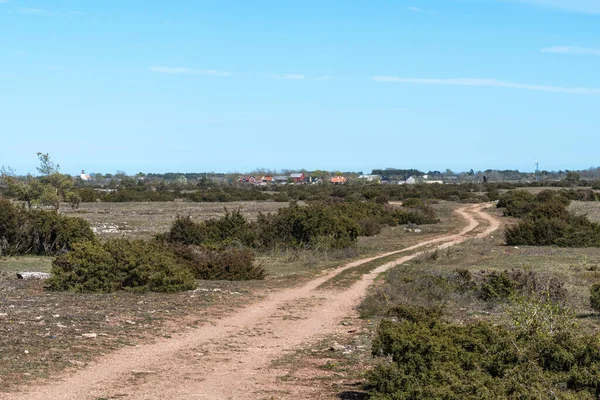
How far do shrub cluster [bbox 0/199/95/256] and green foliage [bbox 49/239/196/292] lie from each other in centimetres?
754

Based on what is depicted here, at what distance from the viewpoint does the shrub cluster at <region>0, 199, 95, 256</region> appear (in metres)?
24.1

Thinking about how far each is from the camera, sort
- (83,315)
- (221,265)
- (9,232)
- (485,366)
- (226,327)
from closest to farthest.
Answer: (485,366) < (83,315) < (226,327) < (221,265) < (9,232)

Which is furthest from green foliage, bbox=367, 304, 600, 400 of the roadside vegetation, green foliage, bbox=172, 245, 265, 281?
green foliage, bbox=172, 245, 265, 281

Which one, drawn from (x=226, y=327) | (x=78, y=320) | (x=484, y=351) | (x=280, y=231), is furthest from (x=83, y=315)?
(x=280, y=231)

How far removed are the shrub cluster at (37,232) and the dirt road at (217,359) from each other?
33.5 feet

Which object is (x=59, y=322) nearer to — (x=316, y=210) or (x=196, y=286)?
(x=196, y=286)

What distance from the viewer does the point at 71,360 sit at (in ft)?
31.2

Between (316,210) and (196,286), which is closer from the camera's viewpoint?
(196,286)

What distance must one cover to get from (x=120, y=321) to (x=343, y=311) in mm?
4706

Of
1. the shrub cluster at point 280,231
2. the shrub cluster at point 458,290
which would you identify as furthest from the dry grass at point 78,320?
the shrub cluster at point 280,231

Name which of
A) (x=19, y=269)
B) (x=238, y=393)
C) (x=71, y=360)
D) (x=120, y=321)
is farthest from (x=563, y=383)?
(x=19, y=269)

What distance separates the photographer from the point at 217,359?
10.3 metres

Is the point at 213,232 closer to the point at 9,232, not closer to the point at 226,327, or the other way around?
the point at 9,232

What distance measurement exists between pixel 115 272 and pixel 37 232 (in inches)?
368
